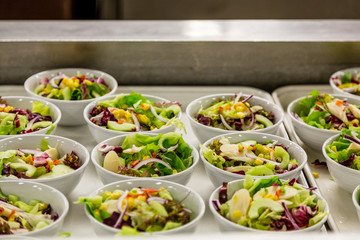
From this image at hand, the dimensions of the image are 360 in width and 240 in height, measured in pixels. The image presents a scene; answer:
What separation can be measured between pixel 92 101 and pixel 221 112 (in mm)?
597

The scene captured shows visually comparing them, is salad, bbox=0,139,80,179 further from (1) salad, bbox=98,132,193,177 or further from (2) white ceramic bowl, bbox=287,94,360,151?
(2) white ceramic bowl, bbox=287,94,360,151

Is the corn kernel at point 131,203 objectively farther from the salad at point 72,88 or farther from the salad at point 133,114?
the salad at point 72,88

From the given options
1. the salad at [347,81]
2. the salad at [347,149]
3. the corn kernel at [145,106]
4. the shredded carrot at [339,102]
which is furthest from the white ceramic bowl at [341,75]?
the corn kernel at [145,106]

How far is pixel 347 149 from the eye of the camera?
2229mm

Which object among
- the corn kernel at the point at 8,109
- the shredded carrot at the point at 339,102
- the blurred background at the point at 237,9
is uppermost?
the shredded carrot at the point at 339,102

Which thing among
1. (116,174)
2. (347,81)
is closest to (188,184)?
(116,174)

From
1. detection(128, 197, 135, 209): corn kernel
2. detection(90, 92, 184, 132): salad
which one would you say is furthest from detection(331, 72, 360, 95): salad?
detection(128, 197, 135, 209): corn kernel

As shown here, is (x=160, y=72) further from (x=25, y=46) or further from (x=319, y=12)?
(x=319, y=12)

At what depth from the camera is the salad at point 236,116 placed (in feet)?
8.23

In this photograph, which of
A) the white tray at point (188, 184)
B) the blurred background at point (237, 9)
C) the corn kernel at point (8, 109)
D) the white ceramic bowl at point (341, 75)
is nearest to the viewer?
the white tray at point (188, 184)

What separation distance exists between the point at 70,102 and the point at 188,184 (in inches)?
28.9

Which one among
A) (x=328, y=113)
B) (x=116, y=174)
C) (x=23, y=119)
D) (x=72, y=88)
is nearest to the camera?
(x=116, y=174)

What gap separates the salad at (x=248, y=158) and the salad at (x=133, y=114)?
0.94ft

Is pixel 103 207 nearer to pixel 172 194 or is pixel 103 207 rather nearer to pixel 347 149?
pixel 172 194
